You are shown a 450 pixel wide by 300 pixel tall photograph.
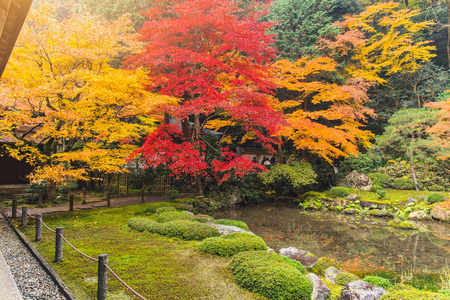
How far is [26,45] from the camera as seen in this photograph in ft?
26.4

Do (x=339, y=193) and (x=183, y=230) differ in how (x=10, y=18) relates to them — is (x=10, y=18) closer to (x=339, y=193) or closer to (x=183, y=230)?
(x=183, y=230)

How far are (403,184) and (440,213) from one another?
4.11m

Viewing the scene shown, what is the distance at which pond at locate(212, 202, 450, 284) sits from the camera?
7.14m

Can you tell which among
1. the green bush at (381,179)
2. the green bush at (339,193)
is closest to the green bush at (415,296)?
the green bush at (339,193)

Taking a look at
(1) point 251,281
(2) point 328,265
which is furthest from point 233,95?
(1) point 251,281

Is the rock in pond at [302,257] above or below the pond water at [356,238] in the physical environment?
above

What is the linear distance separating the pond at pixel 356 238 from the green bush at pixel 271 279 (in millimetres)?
3452

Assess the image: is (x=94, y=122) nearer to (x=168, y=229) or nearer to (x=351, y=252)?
(x=168, y=229)

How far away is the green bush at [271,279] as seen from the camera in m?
3.89

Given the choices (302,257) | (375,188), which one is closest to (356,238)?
(302,257)

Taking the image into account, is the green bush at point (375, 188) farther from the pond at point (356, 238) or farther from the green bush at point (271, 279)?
the green bush at point (271, 279)

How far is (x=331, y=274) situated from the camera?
19.3 feet

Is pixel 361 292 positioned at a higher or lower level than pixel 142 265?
lower

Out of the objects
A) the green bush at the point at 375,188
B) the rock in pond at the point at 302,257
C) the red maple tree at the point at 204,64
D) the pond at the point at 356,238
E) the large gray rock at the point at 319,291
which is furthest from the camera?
the green bush at the point at 375,188
